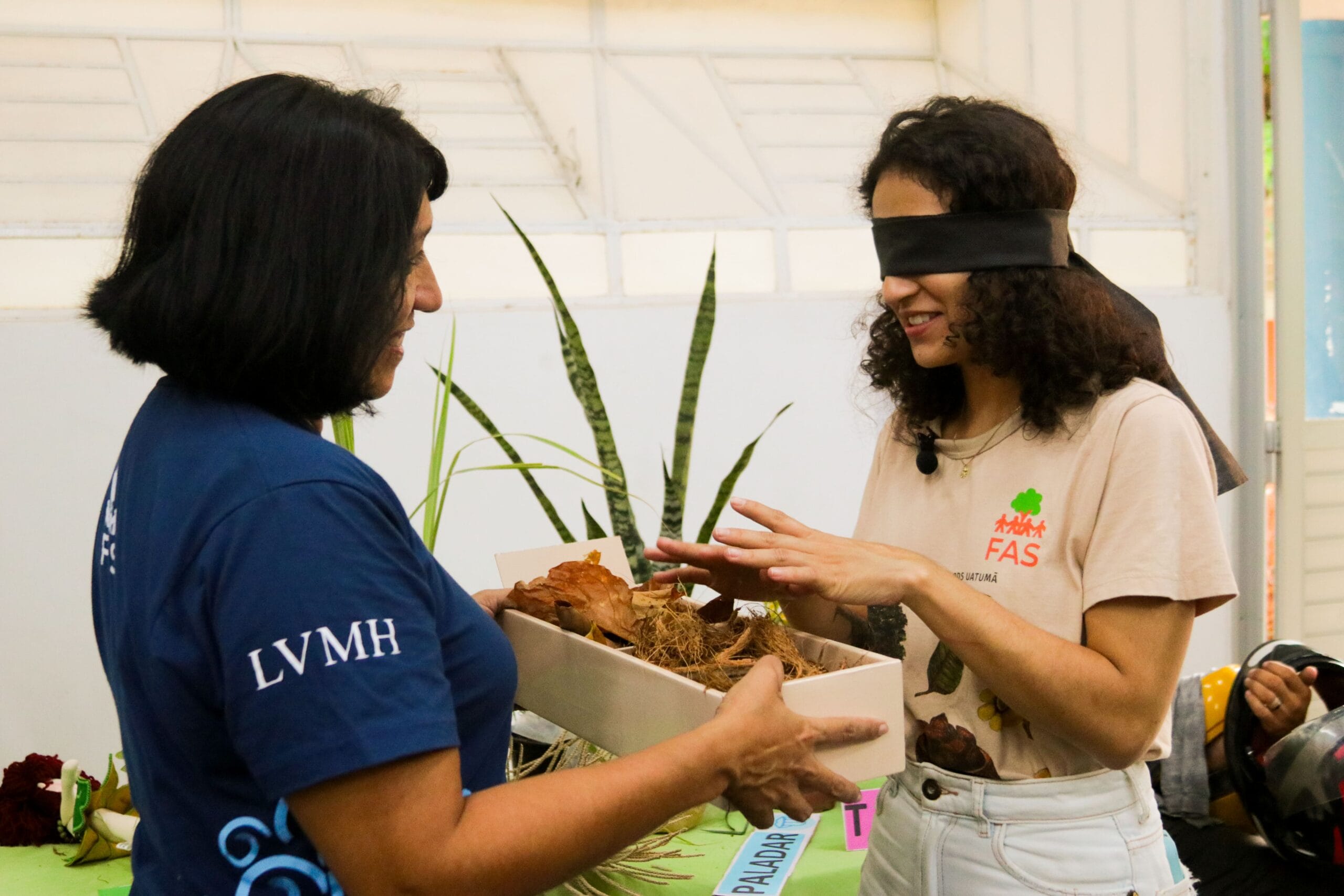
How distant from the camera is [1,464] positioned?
3047 mm

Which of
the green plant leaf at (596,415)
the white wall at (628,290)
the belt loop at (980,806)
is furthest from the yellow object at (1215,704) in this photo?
the belt loop at (980,806)

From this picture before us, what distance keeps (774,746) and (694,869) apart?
114 cm

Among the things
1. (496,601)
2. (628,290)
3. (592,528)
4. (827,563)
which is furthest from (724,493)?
(628,290)

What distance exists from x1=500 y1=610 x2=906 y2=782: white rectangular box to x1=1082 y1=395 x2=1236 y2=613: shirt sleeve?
0.27 m

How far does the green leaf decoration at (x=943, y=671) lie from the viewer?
1.35 meters

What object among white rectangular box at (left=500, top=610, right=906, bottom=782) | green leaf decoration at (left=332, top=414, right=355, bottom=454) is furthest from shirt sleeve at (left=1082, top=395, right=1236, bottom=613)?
green leaf decoration at (left=332, top=414, right=355, bottom=454)

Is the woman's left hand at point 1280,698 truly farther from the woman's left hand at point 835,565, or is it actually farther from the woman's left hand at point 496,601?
the woman's left hand at point 496,601

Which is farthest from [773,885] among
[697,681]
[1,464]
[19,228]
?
[19,228]

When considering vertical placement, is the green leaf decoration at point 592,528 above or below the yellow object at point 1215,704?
above

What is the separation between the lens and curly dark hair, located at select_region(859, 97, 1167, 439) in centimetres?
133

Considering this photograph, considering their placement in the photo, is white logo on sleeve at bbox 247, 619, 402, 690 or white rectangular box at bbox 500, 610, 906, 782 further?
white rectangular box at bbox 500, 610, 906, 782

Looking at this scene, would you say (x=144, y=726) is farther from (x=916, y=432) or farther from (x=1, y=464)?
(x=1, y=464)

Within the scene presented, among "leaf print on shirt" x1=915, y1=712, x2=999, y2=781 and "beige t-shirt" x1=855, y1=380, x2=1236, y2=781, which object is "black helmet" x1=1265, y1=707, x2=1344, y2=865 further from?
"leaf print on shirt" x1=915, y1=712, x2=999, y2=781

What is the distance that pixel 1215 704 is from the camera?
274 cm
